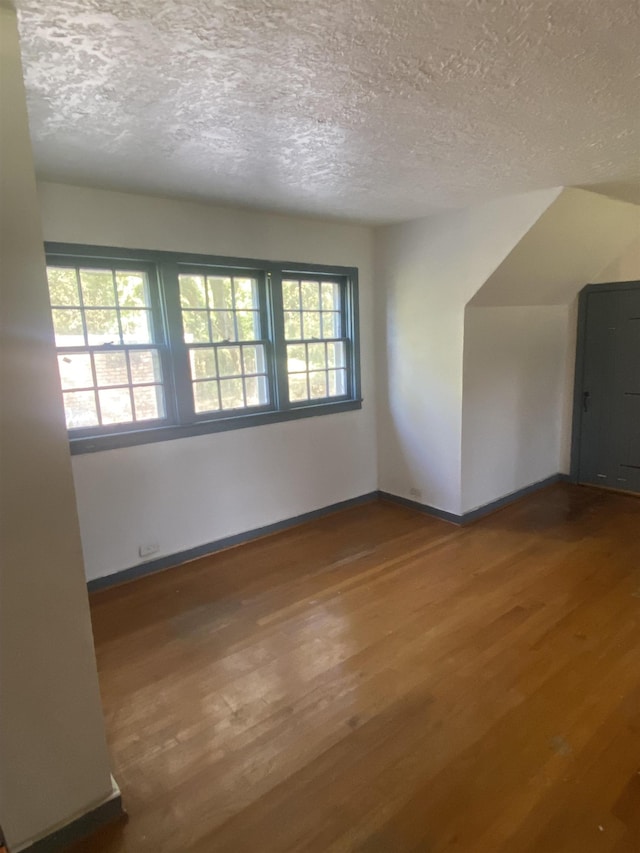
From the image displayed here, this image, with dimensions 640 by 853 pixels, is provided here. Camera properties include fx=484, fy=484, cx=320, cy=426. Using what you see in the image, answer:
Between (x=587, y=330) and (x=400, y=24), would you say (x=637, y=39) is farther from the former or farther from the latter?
(x=587, y=330)

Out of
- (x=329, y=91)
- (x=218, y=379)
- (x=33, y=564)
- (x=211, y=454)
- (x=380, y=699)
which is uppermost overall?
(x=329, y=91)

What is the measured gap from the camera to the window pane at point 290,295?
3912 mm

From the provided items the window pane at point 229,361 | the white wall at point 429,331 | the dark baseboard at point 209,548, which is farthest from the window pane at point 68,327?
the white wall at point 429,331

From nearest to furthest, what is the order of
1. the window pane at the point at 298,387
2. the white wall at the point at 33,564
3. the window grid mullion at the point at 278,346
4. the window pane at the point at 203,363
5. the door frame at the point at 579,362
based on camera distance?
1. the white wall at the point at 33,564
2. the window pane at the point at 203,363
3. the window grid mullion at the point at 278,346
4. the window pane at the point at 298,387
5. the door frame at the point at 579,362

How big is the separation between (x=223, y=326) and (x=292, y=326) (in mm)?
640

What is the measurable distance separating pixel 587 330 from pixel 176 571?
425 cm

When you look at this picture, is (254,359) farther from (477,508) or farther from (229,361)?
(477,508)

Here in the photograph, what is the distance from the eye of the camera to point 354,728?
6.73ft

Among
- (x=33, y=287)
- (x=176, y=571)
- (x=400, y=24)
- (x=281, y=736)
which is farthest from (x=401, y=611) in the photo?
(x=400, y=24)

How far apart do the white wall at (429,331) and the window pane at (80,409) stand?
2.49 meters

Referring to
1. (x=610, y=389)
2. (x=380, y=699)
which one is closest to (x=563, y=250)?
(x=610, y=389)

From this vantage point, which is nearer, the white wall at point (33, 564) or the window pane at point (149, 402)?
the white wall at point (33, 564)

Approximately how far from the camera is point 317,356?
13.8 feet

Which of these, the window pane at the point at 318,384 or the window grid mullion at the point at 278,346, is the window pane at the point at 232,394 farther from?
the window pane at the point at 318,384
